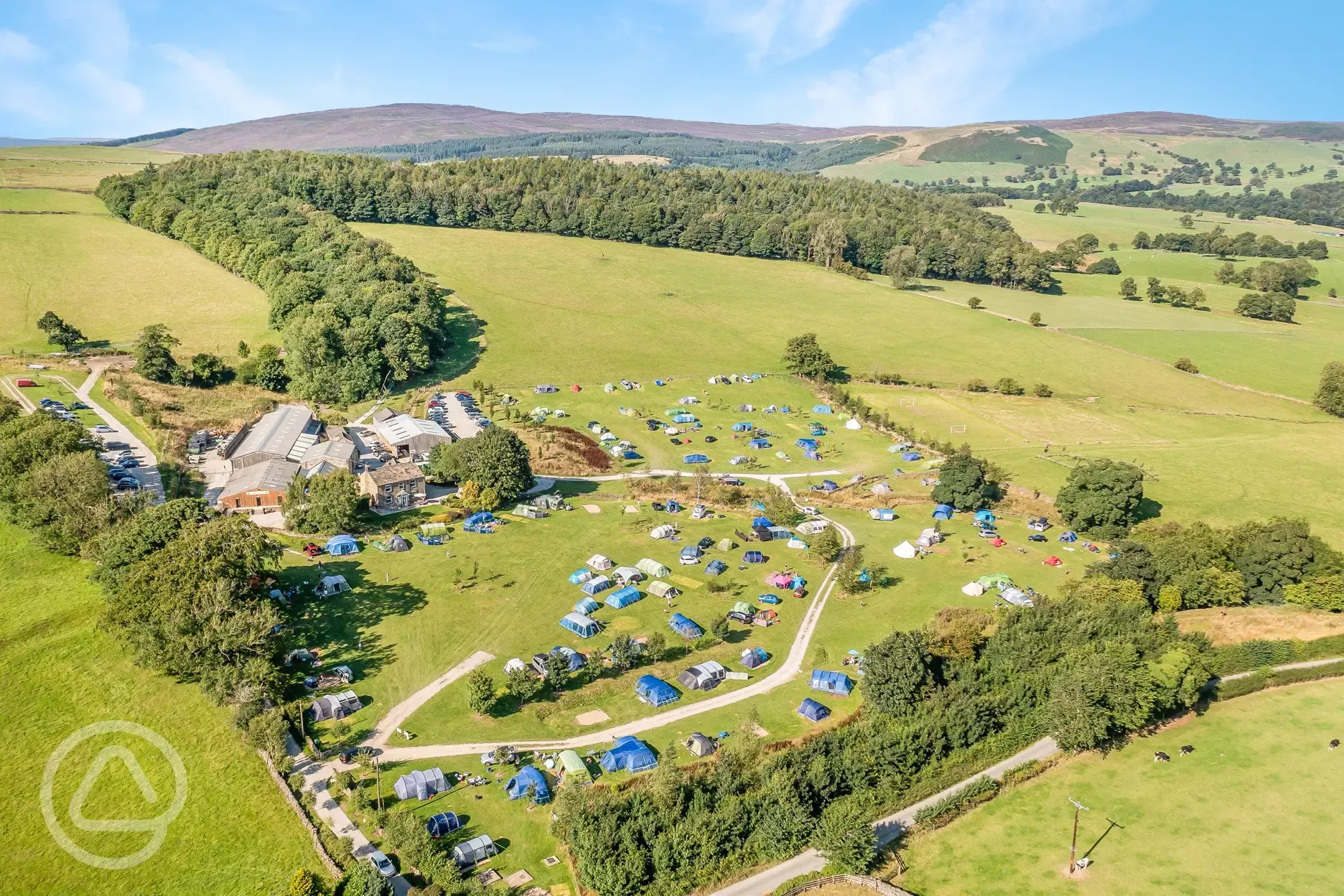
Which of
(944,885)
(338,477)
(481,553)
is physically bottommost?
(944,885)

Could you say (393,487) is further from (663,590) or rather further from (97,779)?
(97,779)

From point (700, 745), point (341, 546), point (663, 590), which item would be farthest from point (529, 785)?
point (341, 546)

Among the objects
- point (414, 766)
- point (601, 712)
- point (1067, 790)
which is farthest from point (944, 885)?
point (414, 766)

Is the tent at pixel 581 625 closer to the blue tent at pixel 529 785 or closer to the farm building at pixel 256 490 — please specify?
the blue tent at pixel 529 785

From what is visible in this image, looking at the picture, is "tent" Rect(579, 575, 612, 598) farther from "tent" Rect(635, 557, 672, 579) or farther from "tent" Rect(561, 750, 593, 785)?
"tent" Rect(561, 750, 593, 785)

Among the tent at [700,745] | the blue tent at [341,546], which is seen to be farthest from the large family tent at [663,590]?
the blue tent at [341,546]

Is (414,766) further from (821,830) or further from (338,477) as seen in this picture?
(338,477)

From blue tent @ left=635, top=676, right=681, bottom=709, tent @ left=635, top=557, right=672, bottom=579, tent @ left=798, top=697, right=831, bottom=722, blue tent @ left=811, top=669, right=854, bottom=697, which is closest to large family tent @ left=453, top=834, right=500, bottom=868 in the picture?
blue tent @ left=635, top=676, right=681, bottom=709
